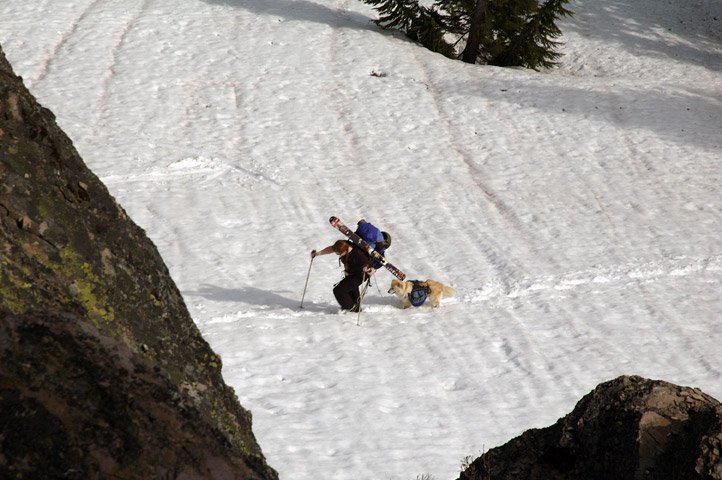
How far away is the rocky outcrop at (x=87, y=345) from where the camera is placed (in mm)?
2762

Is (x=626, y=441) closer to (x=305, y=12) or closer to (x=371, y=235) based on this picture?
(x=371, y=235)

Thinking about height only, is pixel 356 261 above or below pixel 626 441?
below

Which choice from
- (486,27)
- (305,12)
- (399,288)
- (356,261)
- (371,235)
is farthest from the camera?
(305,12)

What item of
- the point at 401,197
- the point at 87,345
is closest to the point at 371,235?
the point at 401,197

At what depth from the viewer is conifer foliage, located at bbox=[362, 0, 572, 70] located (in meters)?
26.6

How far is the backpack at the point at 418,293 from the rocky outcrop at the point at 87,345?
9.55 meters

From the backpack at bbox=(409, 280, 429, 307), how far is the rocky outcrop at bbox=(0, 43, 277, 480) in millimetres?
9552

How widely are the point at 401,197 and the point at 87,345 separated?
15.8m

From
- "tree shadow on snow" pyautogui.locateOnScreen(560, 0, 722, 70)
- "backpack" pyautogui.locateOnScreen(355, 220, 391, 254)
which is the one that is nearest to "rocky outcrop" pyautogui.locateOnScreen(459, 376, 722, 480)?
"backpack" pyautogui.locateOnScreen(355, 220, 391, 254)

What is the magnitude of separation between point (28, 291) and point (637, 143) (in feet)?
68.0

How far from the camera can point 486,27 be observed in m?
26.6

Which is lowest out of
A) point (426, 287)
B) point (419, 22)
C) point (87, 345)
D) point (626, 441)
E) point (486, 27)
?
point (426, 287)

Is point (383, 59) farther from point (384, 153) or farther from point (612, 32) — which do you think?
point (612, 32)

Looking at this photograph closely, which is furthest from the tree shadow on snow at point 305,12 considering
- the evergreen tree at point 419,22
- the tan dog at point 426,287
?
the tan dog at point 426,287
